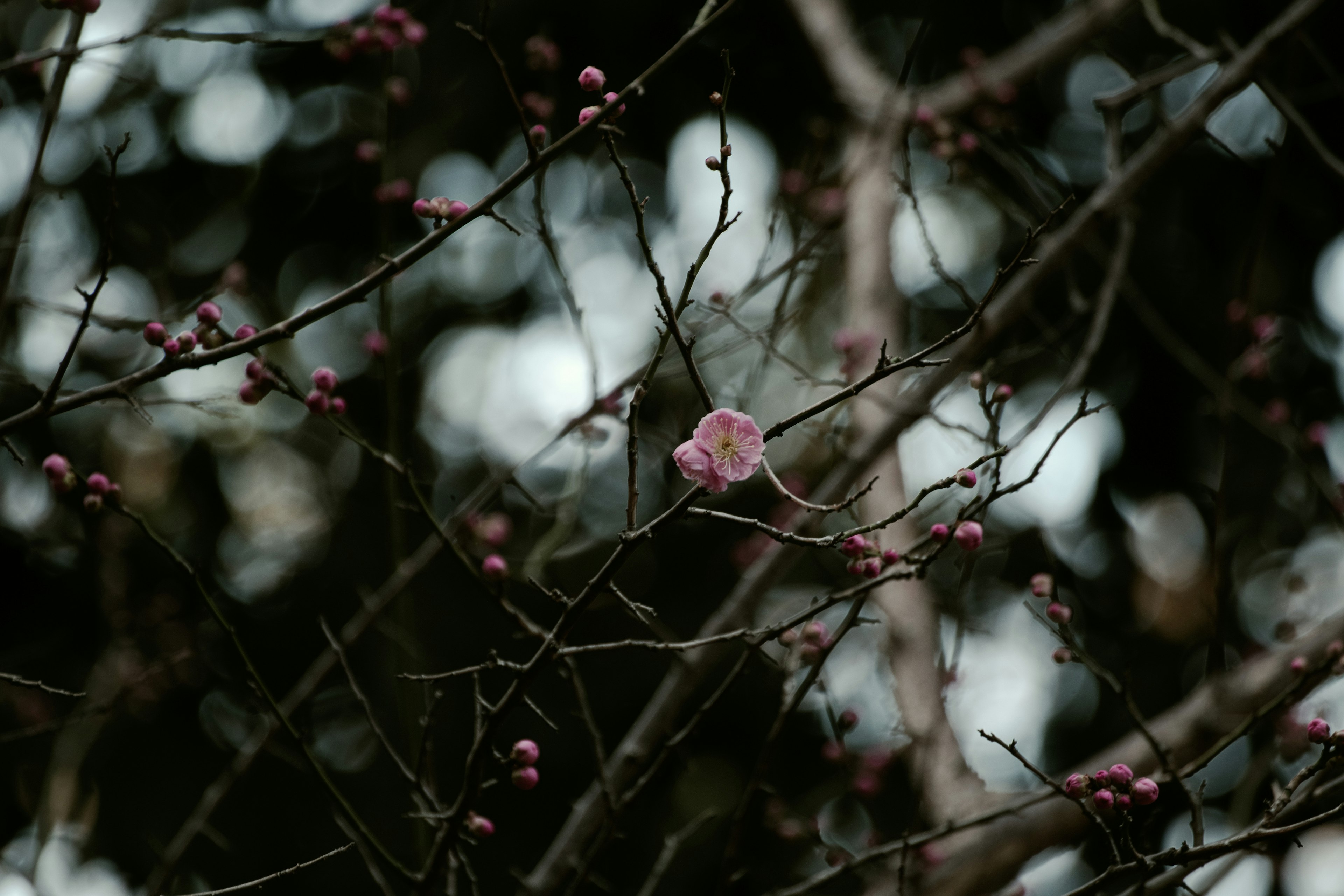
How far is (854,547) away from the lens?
1.38 meters

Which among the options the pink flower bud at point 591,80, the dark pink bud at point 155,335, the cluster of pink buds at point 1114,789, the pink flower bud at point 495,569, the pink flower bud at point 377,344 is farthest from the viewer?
the pink flower bud at point 377,344

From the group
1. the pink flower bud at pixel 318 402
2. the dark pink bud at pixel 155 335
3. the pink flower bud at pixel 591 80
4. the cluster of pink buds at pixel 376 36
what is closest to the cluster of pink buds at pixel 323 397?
the pink flower bud at pixel 318 402

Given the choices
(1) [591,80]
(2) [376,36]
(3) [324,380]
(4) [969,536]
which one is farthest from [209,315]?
(4) [969,536]

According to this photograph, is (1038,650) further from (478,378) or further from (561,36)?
(561,36)

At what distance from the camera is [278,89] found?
17.7 feet

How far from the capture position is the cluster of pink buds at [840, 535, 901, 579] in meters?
1.32

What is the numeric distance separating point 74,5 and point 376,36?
0.73 m

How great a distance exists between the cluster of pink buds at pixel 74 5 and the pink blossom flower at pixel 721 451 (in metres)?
1.22

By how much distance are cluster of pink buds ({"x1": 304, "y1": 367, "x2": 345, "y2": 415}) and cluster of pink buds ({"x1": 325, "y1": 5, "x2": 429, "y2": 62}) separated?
94cm

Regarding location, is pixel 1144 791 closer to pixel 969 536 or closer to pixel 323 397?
pixel 969 536

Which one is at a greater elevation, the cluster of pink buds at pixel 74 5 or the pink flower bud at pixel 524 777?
the cluster of pink buds at pixel 74 5

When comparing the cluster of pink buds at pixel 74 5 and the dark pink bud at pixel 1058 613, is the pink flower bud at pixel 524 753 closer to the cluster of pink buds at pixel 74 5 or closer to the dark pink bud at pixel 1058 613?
the dark pink bud at pixel 1058 613

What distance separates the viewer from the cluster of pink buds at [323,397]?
5.04ft

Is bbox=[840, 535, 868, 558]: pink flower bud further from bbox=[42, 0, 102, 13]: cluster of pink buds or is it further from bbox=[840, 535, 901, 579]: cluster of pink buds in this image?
bbox=[42, 0, 102, 13]: cluster of pink buds
